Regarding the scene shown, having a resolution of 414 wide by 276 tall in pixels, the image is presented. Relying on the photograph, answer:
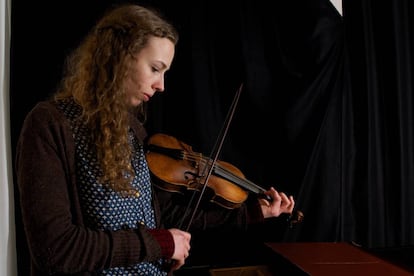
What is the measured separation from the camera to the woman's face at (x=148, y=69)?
1021mm

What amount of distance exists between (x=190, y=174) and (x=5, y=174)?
1.64ft

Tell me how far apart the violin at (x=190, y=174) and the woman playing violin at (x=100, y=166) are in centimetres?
6

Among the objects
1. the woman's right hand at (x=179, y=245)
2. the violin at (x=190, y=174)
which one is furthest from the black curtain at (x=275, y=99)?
the woman's right hand at (x=179, y=245)

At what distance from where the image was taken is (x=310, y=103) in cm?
163

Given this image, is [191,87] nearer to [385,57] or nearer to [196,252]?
[196,252]

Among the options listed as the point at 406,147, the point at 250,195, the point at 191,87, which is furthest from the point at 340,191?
the point at 191,87

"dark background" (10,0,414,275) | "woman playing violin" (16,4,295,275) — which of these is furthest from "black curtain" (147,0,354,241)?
"woman playing violin" (16,4,295,275)

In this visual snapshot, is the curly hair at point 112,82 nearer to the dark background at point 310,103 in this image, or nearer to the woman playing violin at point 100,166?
the woman playing violin at point 100,166

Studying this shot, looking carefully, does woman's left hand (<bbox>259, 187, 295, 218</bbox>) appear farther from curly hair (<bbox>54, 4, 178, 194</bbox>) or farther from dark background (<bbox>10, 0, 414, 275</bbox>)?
curly hair (<bbox>54, 4, 178, 194</bbox>)

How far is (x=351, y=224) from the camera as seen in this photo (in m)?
1.70

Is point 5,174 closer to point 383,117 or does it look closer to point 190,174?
point 190,174

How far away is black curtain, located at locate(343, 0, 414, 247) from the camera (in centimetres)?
170

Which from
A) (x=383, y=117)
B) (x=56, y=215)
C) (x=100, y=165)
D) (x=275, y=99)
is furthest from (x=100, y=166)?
(x=383, y=117)

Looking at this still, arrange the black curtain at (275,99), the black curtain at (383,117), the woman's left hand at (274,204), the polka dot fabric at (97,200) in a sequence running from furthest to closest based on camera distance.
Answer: the black curtain at (383,117)
the black curtain at (275,99)
the woman's left hand at (274,204)
the polka dot fabric at (97,200)
